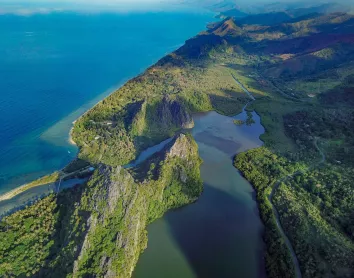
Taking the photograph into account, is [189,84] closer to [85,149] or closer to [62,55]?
[85,149]

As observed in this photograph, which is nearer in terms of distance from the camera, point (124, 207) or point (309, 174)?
point (124, 207)

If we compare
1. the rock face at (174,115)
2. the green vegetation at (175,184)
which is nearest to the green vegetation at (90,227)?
the green vegetation at (175,184)

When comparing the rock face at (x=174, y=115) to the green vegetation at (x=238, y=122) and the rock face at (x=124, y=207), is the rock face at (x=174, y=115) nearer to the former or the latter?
the green vegetation at (x=238, y=122)

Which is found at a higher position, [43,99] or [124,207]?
[124,207]

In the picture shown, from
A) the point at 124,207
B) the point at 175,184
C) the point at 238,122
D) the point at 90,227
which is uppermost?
the point at 90,227

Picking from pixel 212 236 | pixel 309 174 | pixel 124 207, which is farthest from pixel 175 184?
pixel 309 174

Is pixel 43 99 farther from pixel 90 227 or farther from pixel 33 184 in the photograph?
pixel 90 227

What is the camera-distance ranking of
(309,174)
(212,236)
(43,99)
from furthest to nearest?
1. (43,99)
2. (309,174)
3. (212,236)
